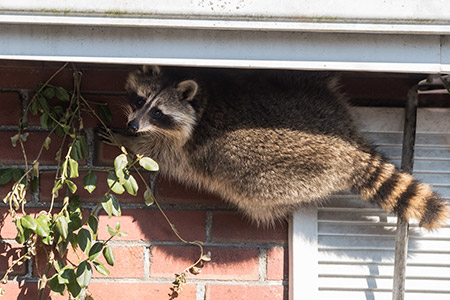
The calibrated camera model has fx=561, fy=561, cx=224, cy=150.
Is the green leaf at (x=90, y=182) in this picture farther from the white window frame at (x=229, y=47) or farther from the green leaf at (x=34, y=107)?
the white window frame at (x=229, y=47)

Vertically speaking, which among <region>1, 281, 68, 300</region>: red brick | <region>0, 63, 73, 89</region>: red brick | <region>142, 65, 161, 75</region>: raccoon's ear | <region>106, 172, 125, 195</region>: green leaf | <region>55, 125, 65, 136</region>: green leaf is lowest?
<region>1, 281, 68, 300</region>: red brick

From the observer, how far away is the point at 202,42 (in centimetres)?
Result: 136

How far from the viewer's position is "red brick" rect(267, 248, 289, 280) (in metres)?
1.90

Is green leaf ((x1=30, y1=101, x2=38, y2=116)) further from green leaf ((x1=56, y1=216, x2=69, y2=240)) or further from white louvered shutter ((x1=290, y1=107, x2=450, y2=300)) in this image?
white louvered shutter ((x1=290, y1=107, x2=450, y2=300))

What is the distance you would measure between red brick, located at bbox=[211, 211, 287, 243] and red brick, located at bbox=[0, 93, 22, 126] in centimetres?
73

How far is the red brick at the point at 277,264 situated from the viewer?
190 cm

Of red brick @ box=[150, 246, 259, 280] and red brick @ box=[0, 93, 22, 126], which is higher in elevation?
red brick @ box=[0, 93, 22, 126]

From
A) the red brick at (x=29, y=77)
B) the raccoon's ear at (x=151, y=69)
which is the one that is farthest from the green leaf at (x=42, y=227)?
the raccoon's ear at (x=151, y=69)

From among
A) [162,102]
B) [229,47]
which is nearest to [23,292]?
[162,102]

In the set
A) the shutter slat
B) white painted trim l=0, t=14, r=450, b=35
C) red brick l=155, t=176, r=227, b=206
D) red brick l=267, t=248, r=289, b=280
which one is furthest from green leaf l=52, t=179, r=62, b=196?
the shutter slat

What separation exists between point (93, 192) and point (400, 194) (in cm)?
100

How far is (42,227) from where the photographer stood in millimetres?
1653

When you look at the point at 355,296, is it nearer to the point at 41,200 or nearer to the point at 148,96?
the point at 148,96

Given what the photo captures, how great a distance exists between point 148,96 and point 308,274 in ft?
2.58
